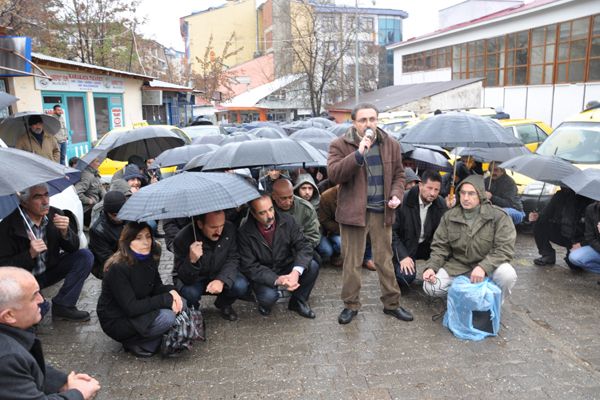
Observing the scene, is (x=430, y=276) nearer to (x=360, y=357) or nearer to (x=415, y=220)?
(x=415, y=220)

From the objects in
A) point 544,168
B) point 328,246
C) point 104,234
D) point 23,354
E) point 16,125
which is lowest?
point 328,246

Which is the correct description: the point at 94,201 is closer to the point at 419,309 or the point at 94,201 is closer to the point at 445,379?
the point at 419,309

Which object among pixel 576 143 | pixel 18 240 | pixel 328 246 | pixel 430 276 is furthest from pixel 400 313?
pixel 576 143

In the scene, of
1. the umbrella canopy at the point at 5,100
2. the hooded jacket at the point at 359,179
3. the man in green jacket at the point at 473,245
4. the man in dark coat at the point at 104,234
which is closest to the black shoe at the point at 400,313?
the man in green jacket at the point at 473,245

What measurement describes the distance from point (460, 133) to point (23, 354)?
14.1ft

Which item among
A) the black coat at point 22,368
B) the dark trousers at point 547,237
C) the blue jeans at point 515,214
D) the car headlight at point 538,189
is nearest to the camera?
the black coat at point 22,368

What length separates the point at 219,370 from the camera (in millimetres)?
3668

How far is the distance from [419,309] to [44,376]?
11.2 feet

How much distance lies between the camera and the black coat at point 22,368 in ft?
6.75

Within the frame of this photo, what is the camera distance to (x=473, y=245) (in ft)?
14.3

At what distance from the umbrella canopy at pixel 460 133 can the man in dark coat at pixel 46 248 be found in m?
3.64

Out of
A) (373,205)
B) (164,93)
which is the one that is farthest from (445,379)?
(164,93)

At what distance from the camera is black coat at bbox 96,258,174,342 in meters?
3.58

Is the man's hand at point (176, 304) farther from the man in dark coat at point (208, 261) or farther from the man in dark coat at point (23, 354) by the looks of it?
the man in dark coat at point (23, 354)
